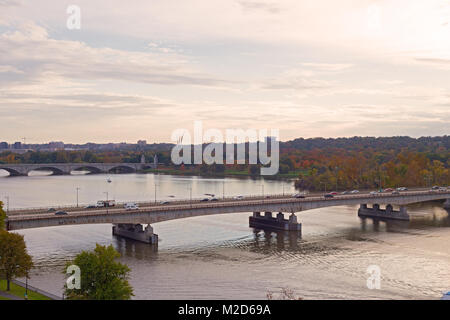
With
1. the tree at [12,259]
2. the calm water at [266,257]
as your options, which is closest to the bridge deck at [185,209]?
the calm water at [266,257]

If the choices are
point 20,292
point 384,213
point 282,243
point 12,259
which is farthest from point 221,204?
point 20,292

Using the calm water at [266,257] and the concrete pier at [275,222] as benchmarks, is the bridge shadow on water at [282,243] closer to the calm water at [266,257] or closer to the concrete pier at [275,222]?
the calm water at [266,257]

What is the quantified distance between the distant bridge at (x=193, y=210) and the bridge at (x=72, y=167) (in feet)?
357

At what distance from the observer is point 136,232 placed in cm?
5200

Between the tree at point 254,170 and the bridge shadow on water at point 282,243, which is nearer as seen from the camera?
the bridge shadow on water at point 282,243

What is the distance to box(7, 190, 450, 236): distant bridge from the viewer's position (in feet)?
152

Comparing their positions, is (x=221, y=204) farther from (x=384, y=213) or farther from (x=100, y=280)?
(x=100, y=280)

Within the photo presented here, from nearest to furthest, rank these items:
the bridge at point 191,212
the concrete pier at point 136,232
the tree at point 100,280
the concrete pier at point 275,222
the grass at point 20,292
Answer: the tree at point 100,280
the grass at point 20,292
the bridge at point 191,212
the concrete pier at point 136,232
the concrete pier at point 275,222

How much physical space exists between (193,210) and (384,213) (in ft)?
101

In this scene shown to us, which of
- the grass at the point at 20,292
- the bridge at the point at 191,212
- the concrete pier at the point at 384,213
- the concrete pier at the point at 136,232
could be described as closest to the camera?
the grass at the point at 20,292

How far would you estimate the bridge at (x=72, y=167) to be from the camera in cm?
15450

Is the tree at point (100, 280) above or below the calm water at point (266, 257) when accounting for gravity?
above
